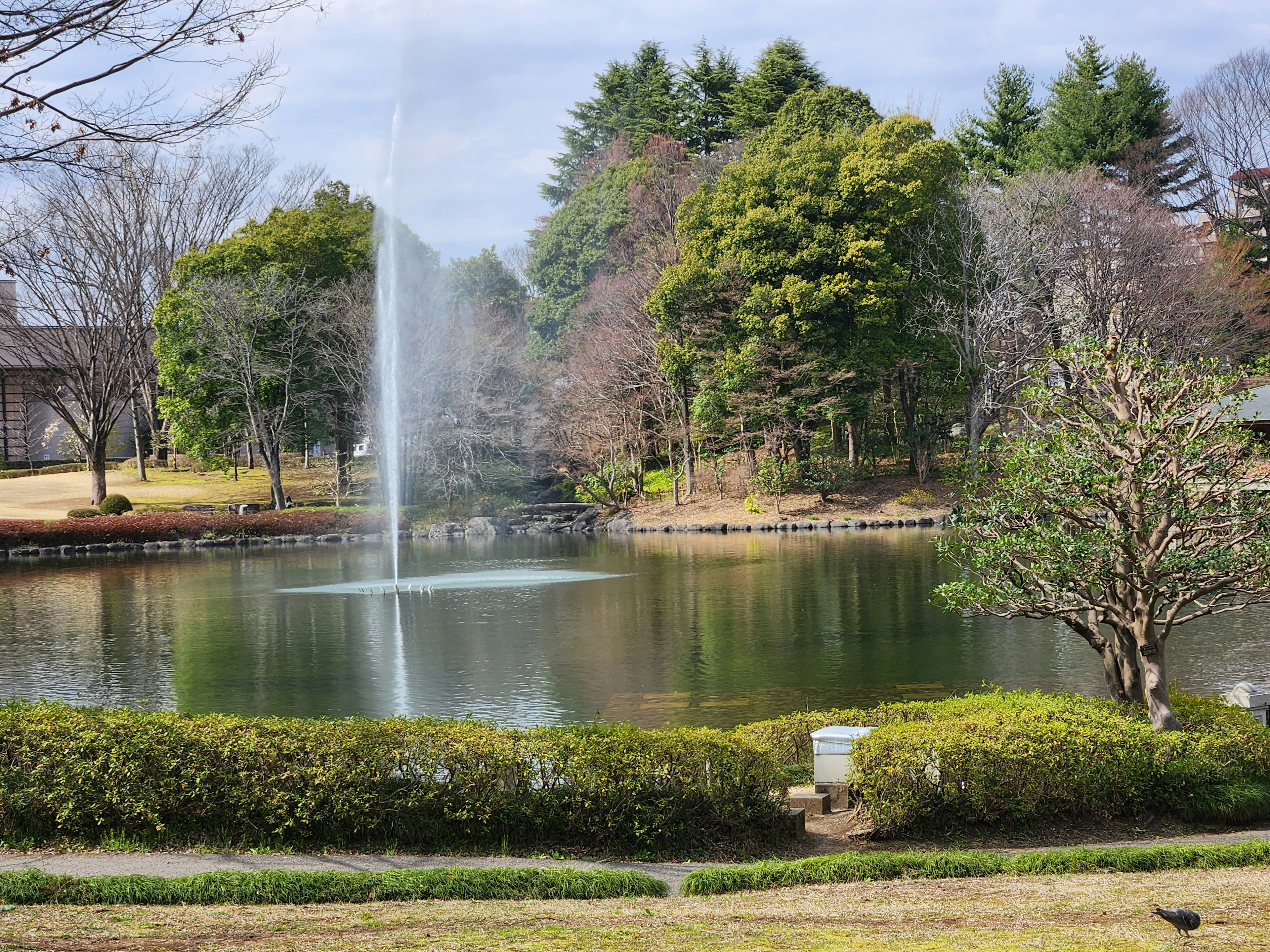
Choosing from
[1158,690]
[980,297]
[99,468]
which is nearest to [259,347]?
[99,468]

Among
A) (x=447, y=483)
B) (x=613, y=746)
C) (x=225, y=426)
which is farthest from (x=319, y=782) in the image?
(x=225, y=426)

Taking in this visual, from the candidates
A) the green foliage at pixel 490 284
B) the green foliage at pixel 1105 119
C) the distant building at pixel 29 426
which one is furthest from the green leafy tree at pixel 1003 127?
the distant building at pixel 29 426

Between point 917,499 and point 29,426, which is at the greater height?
point 29,426

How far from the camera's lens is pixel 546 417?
4619cm

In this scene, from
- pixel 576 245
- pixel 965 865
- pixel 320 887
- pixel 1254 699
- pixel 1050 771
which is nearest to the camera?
pixel 320 887

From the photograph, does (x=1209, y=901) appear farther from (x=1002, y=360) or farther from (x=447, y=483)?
(x=447, y=483)

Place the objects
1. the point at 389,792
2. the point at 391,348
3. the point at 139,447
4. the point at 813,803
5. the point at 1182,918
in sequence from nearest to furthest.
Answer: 1. the point at 1182,918
2. the point at 389,792
3. the point at 813,803
4. the point at 391,348
5. the point at 139,447

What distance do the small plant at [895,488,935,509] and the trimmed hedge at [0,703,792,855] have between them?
106 feet

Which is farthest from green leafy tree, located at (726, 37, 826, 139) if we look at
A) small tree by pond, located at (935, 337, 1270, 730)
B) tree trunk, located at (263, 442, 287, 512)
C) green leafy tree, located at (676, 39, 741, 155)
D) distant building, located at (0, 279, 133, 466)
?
small tree by pond, located at (935, 337, 1270, 730)

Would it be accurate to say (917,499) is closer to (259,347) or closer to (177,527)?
(177,527)

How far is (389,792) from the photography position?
726 cm

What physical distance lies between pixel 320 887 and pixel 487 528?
35342mm

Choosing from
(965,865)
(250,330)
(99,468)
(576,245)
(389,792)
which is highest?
(576,245)

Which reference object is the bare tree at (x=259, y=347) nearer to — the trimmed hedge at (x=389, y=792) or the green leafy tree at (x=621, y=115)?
the green leafy tree at (x=621, y=115)
